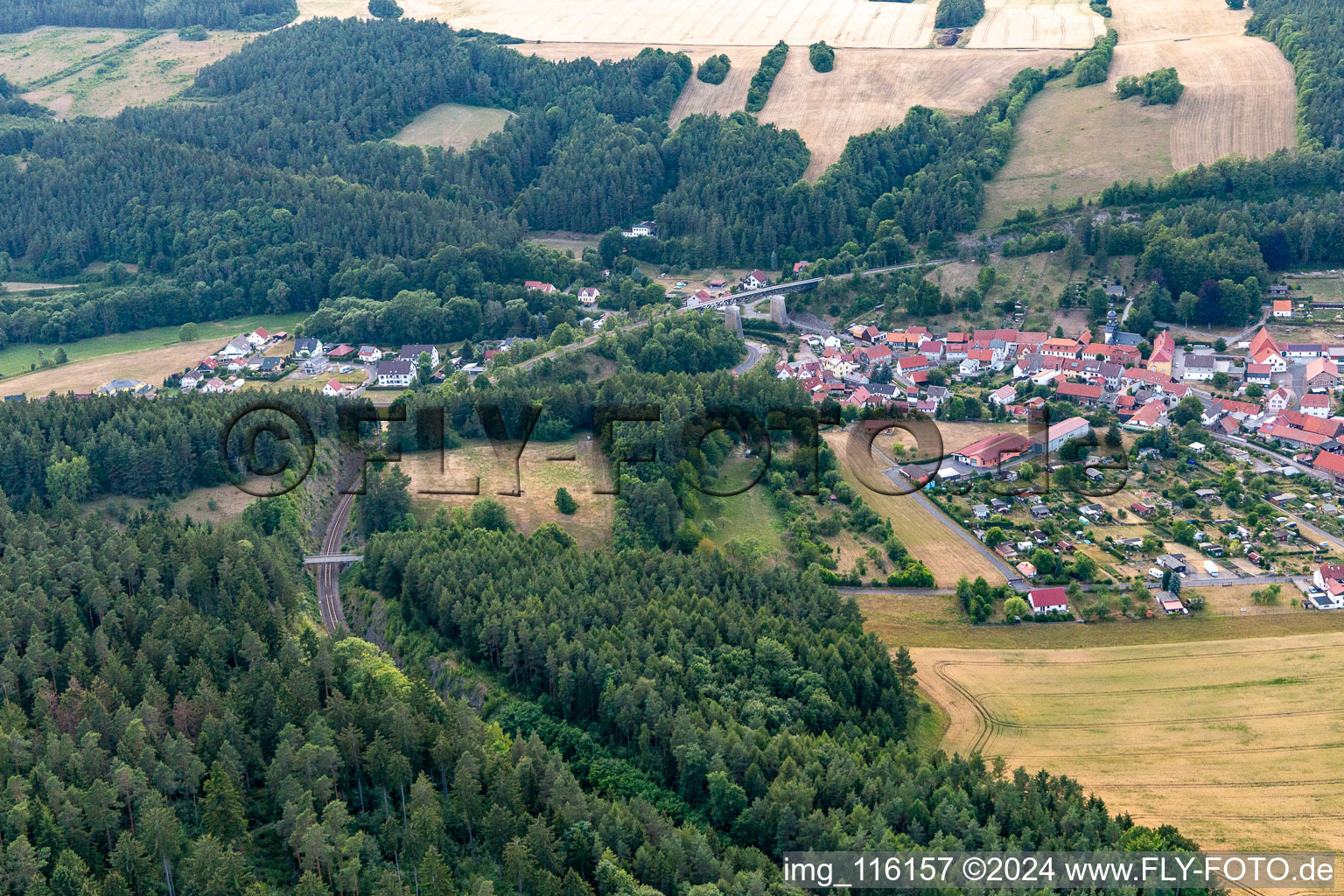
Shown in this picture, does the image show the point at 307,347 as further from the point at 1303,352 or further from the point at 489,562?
the point at 1303,352

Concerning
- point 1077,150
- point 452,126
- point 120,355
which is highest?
point 452,126

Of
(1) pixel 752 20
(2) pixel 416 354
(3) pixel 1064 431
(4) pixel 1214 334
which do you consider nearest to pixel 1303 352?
(4) pixel 1214 334

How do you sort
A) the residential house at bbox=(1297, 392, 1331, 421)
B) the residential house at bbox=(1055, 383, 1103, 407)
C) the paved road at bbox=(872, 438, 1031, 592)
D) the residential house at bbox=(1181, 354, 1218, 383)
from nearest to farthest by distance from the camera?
the paved road at bbox=(872, 438, 1031, 592)
the residential house at bbox=(1297, 392, 1331, 421)
the residential house at bbox=(1055, 383, 1103, 407)
the residential house at bbox=(1181, 354, 1218, 383)

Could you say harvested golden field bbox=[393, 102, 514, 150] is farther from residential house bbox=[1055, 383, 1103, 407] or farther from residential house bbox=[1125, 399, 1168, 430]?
residential house bbox=[1125, 399, 1168, 430]

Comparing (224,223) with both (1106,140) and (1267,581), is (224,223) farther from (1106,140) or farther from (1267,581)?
(1267,581)

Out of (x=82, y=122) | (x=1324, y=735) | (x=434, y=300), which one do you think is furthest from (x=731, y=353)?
(x=82, y=122)

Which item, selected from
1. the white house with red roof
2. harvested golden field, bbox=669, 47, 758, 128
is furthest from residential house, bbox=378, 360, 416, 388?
harvested golden field, bbox=669, 47, 758, 128

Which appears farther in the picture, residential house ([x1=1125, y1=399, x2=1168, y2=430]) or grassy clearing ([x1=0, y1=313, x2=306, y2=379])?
grassy clearing ([x1=0, y1=313, x2=306, y2=379])
